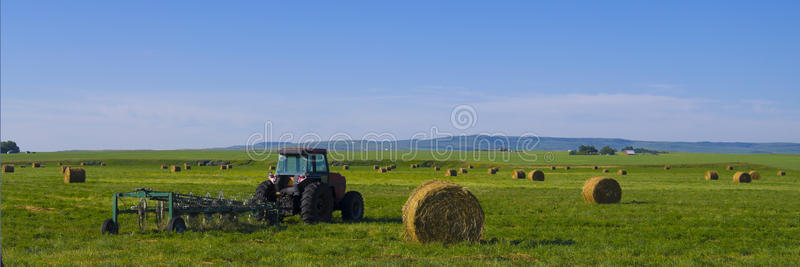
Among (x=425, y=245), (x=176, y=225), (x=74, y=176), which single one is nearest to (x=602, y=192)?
(x=425, y=245)

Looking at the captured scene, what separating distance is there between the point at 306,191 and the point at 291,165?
181 centimetres

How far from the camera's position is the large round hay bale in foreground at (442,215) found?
1411 centimetres

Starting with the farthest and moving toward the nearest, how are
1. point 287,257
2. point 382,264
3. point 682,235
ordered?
point 682,235 → point 287,257 → point 382,264

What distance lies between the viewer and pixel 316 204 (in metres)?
18.0

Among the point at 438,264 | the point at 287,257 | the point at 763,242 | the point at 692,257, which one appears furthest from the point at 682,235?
the point at 287,257

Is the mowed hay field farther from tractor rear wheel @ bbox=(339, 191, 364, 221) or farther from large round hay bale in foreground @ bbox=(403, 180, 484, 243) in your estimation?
→ tractor rear wheel @ bbox=(339, 191, 364, 221)

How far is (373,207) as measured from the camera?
24.9m

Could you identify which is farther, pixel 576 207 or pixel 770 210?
pixel 576 207

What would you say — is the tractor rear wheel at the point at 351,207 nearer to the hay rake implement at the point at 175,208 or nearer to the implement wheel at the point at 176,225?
the hay rake implement at the point at 175,208

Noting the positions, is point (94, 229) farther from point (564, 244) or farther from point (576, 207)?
point (576, 207)

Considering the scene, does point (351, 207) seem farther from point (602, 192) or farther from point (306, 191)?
point (602, 192)

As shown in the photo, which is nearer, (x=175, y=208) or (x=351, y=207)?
(x=175, y=208)

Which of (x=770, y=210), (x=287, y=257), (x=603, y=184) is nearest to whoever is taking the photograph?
(x=287, y=257)

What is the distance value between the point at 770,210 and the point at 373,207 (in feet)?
46.1
